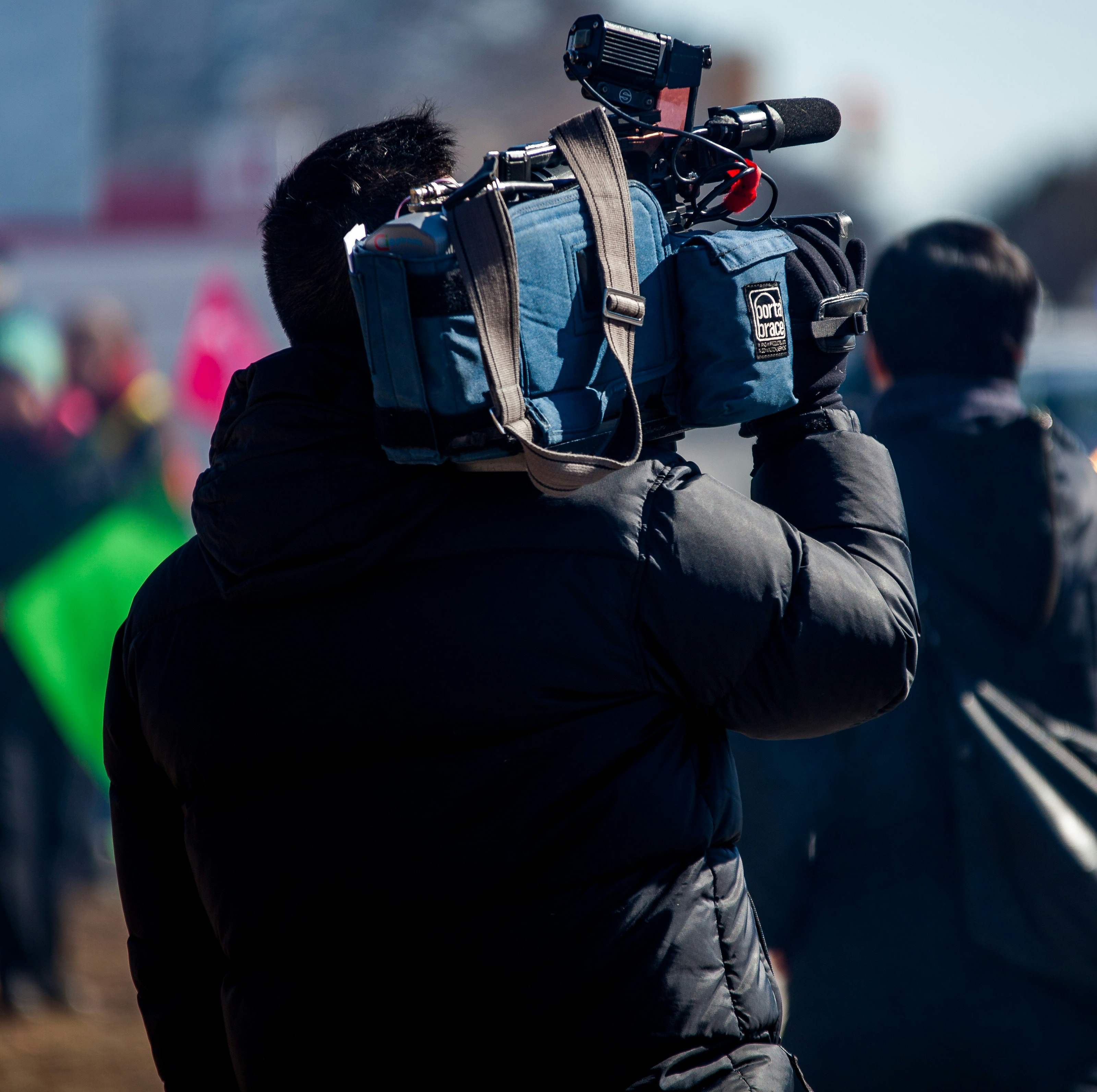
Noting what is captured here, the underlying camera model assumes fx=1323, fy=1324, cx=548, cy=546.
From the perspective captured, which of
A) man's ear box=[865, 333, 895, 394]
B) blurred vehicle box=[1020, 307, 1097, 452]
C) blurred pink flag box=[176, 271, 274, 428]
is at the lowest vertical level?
blurred vehicle box=[1020, 307, 1097, 452]

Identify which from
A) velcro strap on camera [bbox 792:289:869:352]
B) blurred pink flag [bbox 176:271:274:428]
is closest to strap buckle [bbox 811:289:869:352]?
velcro strap on camera [bbox 792:289:869:352]

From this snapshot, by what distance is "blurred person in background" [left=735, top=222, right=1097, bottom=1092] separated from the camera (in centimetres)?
215

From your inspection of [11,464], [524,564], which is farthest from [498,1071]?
[11,464]

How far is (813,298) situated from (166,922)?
101 centimetres

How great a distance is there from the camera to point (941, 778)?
2193 millimetres

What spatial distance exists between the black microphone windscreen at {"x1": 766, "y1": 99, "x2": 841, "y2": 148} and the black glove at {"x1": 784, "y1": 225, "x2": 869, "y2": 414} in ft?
0.56

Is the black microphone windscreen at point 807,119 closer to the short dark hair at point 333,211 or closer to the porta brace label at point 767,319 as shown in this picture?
the porta brace label at point 767,319

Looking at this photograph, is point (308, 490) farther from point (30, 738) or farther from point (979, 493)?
point (30, 738)

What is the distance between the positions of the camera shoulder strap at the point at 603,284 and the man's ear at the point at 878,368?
1149 millimetres

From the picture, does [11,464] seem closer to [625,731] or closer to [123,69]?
[625,731]

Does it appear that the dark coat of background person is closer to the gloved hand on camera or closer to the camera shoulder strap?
the gloved hand on camera

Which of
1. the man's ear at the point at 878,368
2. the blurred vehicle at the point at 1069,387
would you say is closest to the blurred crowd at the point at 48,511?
the man's ear at the point at 878,368

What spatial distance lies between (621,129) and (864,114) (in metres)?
37.9

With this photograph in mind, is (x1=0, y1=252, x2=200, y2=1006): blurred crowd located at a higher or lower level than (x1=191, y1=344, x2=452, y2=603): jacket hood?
lower
